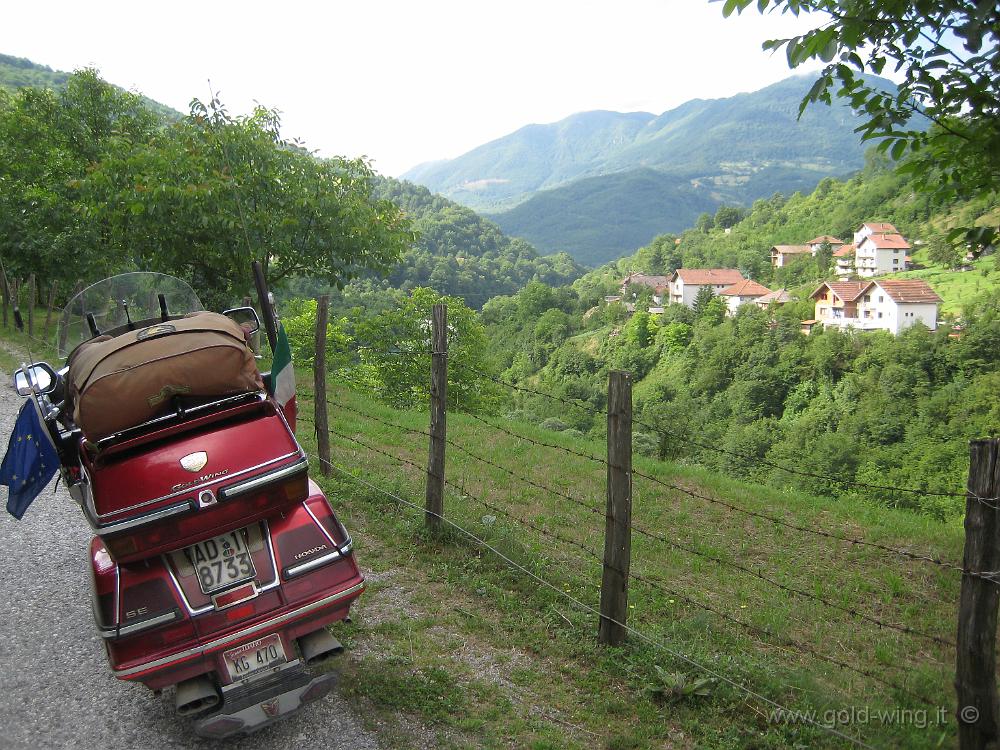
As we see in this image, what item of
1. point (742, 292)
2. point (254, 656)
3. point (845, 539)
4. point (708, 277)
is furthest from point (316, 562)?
point (708, 277)

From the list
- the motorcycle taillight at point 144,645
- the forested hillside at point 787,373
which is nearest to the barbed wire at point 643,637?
the motorcycle taillight at point 144,645

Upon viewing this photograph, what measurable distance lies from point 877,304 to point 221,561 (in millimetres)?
105982

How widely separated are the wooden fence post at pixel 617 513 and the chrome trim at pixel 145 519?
7.49 ft

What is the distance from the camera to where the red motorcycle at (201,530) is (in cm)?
314

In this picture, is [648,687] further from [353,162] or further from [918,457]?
[918,457]

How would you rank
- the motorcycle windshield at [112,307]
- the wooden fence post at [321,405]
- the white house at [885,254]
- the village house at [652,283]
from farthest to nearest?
the village house at [652,283] < the white house at [885,254] < the wooden fence post at [321,405] < the motorcycle windshield at [112,307]

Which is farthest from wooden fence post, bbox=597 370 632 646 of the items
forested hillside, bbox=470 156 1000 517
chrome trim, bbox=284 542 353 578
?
forested hillside, bbox=470 156 1000 517

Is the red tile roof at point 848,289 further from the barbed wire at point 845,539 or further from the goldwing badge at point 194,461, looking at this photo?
the goldwing badge at point 194,461

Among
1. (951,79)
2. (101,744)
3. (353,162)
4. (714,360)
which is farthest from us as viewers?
(714,360)

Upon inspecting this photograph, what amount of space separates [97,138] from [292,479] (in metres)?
21.6

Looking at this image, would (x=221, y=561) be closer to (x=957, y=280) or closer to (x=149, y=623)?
(x=149, y=623)

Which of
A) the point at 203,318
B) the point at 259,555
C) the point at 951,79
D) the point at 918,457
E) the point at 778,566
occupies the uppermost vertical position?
the point at 951,79

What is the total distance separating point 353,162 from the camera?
44.9 ft

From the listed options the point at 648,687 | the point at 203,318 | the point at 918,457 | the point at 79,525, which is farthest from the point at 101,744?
the point at 918,457
